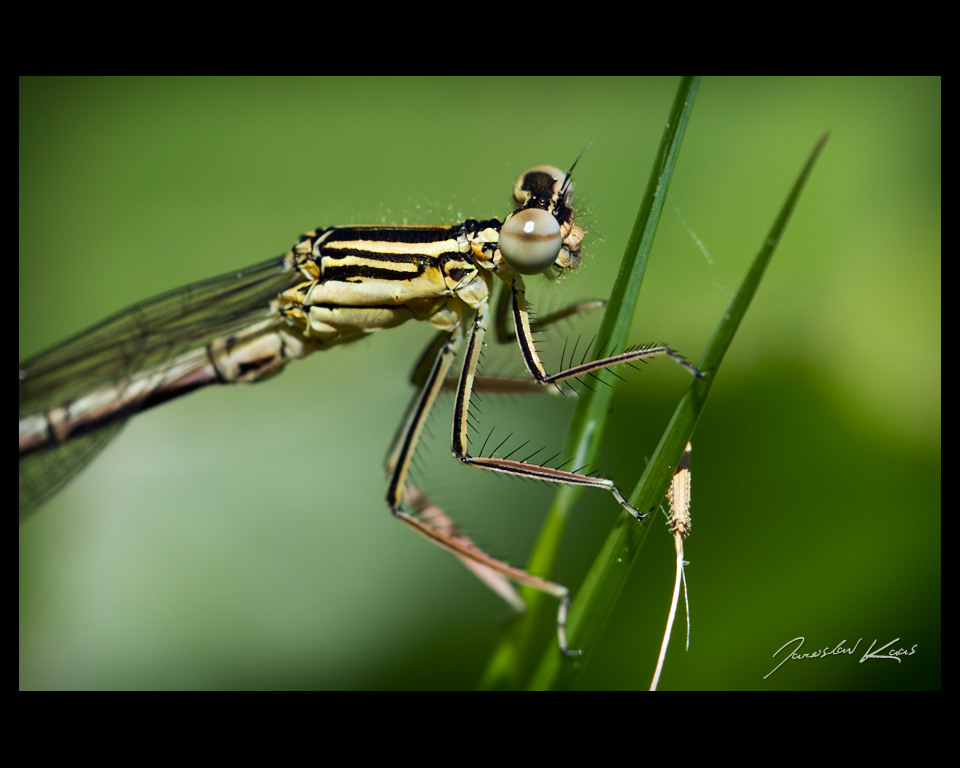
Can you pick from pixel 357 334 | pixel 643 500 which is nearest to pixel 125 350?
pixel 357 334

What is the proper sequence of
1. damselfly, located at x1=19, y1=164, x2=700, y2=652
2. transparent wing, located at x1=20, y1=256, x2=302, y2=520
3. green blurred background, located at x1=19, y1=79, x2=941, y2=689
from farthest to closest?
transparent wing, located at x1=20, y1=256, x2=302, y2=520 → damselfly, located at x1=19, y1=164, x2=700, y2=652 → green blurred background, located at x1=19, y1=79, x2=941, y2=689

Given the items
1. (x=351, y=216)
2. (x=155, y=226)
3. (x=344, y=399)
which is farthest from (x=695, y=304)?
(x=155, y=226)
